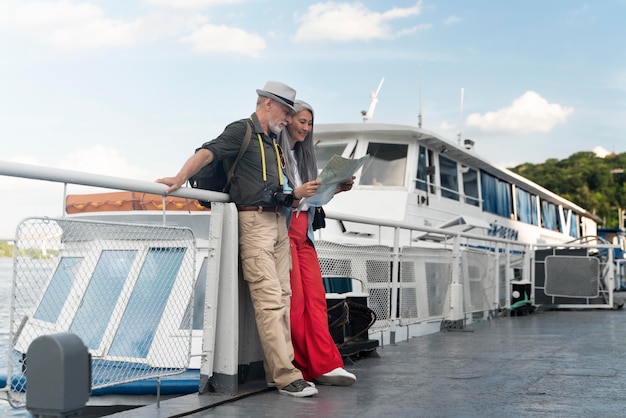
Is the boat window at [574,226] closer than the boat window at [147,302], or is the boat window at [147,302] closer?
the boat window at [147,302]

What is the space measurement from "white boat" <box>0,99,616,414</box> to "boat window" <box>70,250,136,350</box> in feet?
0.04

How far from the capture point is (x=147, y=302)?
15.1 feet

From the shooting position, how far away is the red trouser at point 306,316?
5.41m

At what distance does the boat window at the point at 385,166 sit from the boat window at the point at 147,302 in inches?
402

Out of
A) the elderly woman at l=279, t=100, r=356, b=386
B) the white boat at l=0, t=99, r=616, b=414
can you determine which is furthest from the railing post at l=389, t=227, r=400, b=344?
the elderly woman at l=279, t=100, r=356, b=386

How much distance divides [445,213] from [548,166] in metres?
114

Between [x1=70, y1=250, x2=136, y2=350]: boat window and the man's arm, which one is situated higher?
the man's arm

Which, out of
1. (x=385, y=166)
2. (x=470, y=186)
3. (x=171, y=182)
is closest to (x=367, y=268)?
(x=171, y=182)

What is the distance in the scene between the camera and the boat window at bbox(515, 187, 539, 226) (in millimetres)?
24312

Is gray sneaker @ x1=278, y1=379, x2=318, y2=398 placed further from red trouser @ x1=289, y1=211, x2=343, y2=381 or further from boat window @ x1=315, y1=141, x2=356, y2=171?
boat window @ x1=315, y1=141, x2=356, y2=171

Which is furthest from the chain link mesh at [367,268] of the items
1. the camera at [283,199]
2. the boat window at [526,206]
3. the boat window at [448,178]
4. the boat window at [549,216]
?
the boat window at [549,216]

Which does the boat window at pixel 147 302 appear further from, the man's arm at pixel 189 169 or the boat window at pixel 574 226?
the boat window at pixel 574 226

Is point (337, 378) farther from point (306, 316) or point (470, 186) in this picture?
point (470, 186)

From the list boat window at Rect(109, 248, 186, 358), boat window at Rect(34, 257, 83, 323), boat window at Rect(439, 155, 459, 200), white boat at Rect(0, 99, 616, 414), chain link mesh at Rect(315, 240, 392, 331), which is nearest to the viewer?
boat window at Rect(34, 257, 83, 323)
